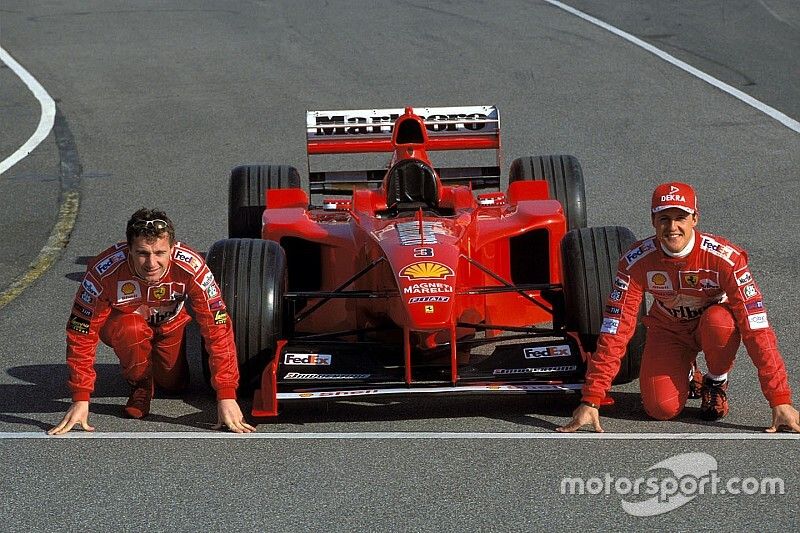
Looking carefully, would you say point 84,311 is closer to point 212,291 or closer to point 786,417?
point 212,291

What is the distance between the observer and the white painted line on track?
22.6 ft

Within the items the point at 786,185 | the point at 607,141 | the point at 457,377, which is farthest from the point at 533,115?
the point at 457,377

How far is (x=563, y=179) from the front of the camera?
991 cm

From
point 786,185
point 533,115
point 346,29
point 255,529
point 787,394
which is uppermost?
point 346,29

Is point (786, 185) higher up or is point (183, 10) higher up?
point (183, 10)

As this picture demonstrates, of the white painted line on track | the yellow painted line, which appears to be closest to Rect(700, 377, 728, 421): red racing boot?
the white painted line on track

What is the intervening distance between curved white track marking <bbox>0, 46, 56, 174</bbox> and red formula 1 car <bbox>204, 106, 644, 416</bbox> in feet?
17.5

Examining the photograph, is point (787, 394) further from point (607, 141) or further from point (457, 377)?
point (607, 141)

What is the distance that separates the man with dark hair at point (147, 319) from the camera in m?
7.06

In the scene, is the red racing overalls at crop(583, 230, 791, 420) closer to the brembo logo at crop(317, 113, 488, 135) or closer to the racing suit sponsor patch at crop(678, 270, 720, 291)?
the racing suit sponsor patch at crop(678, 270, 720, 291)

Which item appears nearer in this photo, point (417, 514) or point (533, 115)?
point (417, 514)

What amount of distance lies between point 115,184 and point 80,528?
7.77 meters

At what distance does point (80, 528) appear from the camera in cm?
601

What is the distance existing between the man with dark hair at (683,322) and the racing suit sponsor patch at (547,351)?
1.25 feet
